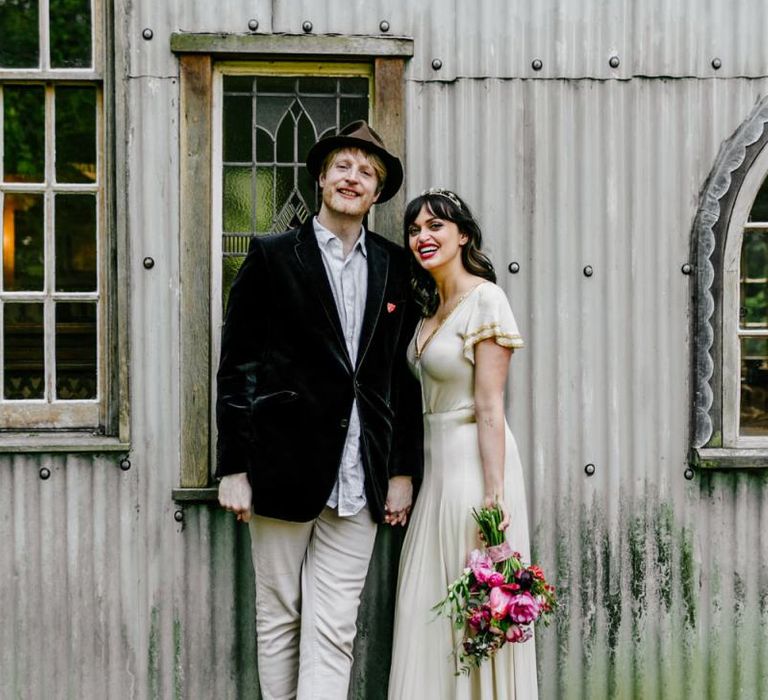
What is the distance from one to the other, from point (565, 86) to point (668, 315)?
3.67ft

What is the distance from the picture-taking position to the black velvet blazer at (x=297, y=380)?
366 cm

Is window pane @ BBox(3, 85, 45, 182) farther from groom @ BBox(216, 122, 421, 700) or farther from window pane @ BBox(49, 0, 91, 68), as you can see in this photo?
groom @ BBox(216, 122, 421, 700)

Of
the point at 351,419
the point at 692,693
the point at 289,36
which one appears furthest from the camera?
the point at 692,693

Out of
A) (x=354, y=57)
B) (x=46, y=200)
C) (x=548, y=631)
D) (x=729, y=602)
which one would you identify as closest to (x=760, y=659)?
(x=729, y=602)

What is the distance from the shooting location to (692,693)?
4.36 metres

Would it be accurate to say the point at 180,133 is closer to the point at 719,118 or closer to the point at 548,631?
the point at 719,118

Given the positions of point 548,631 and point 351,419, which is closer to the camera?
point 351,419

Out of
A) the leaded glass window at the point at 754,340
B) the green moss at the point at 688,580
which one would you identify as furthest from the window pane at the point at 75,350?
the leaded glass window at the point at 754,340

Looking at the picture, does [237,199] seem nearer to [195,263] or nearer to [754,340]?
[195,263]

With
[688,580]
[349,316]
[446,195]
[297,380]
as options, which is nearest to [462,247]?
[446,195]

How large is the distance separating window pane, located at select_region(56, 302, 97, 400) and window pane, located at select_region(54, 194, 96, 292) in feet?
0.32

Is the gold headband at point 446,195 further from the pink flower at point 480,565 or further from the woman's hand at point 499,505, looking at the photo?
the pink flower at point 480,565

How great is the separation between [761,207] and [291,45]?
2275 mm

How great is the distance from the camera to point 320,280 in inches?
145
